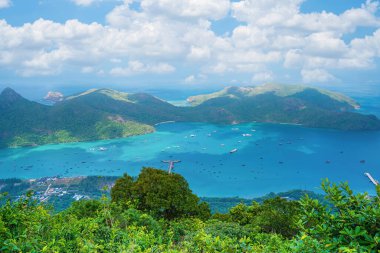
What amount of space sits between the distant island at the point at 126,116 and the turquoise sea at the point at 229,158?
766 centimetres

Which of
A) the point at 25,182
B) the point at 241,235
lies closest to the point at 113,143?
the point at 25,182

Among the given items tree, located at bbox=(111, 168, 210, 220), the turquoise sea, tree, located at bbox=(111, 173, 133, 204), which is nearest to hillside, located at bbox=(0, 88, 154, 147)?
the turquoise sea

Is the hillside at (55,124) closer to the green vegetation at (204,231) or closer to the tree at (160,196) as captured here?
the tree at (160,196)

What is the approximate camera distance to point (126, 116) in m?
131

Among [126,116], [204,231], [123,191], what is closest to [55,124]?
[126,116]

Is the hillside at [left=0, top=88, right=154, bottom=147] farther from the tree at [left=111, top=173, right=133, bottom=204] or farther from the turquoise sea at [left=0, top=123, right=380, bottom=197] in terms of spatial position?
the tree at [left=111, top=173, right=133, bottom=204]

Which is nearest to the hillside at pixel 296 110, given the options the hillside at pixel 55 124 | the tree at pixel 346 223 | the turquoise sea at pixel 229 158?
the turquoise sea at pixel 229 158

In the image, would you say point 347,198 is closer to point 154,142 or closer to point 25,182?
point 25,182

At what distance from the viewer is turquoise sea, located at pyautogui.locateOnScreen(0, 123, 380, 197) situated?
68188 millimetres

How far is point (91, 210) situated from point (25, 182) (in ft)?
193

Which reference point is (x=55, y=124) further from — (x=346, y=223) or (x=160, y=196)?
(x=346, y=223)

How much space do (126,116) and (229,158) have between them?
61.9 meters

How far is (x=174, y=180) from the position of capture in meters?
19.4

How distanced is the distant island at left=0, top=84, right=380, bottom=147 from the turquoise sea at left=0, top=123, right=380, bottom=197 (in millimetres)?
7662
